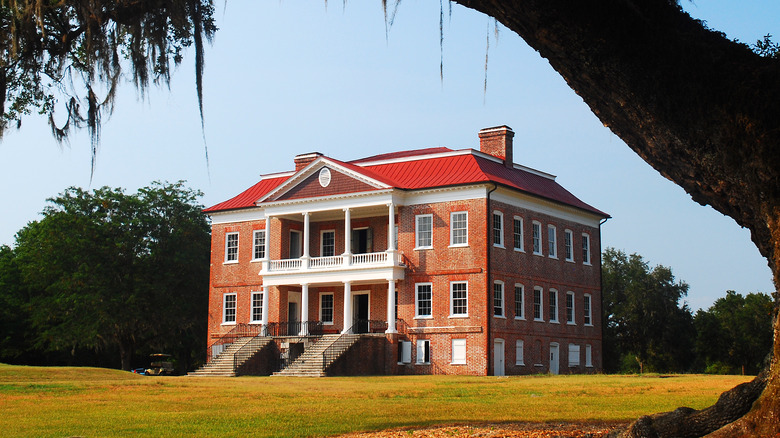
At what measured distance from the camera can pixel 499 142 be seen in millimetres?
41812

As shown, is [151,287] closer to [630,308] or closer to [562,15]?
[630,308]

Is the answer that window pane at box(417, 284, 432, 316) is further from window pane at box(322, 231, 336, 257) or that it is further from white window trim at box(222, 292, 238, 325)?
white window trim at box(222, 292, 238, 325)

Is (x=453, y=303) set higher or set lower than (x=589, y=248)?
Answer: lower

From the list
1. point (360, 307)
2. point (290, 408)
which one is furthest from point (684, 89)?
point (360, 307)

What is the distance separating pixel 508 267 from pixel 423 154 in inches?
277

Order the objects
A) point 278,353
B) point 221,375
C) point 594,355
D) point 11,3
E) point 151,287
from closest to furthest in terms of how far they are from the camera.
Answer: point 11,3 < point 221,375 < point 278,353 < point 594,355 < point 151,287

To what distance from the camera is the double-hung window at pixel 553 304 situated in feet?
133

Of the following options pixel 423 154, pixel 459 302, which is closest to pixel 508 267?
pixel 459 302

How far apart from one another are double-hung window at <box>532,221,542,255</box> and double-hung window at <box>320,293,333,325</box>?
→ 32.3 feet

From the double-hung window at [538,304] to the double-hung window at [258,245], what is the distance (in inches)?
529

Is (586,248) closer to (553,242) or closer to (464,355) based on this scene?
(553,242)

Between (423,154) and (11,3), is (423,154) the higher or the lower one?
the higher one

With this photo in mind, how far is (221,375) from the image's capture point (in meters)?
36.7

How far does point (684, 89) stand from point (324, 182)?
108 feet
